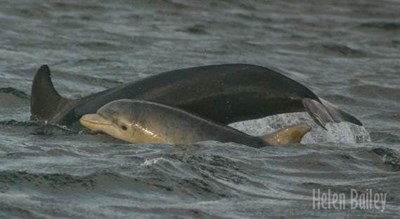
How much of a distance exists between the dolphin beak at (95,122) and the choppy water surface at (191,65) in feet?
0.34

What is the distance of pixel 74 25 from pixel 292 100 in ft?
32.8

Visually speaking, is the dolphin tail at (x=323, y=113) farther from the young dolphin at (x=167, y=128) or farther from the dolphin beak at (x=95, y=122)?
the dolphin beak at (x=95, y=122)

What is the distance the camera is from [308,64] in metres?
20.7

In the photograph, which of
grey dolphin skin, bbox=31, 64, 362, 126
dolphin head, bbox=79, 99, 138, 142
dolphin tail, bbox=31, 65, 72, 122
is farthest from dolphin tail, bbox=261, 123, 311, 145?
dolphin tail, bbox=31, 65, 72, 122

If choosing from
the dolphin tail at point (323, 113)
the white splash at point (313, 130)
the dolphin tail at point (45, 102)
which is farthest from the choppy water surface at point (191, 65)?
the dolphin tail at point (323, 113)

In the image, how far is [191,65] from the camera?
19516 mm

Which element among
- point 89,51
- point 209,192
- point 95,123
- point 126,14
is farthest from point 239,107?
point 126,14

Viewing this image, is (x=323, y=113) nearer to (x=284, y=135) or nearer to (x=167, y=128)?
(x=284, y=135)

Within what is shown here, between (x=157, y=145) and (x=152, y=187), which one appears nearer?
(x=152, y=187)

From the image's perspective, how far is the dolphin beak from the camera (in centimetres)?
1255

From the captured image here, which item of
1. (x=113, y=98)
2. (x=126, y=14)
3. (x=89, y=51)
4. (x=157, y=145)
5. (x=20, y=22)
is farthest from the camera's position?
(x=126, y=14)

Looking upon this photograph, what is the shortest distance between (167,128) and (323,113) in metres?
1.28

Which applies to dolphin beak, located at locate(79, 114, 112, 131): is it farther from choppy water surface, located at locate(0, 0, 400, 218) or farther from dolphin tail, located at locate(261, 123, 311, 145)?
dolphin tail, located at locate(261, 123, 311, 145)

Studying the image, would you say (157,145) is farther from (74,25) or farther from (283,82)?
(74,25)
